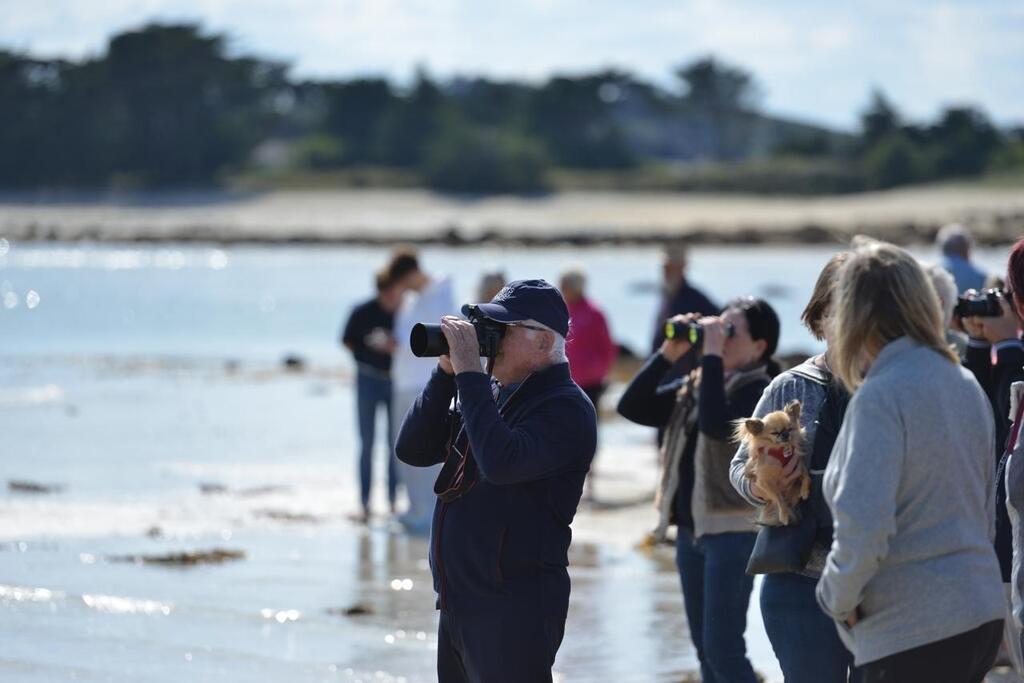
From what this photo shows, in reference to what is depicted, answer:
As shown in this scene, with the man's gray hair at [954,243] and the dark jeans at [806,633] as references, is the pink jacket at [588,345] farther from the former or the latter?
the dark jeans at [806,633]

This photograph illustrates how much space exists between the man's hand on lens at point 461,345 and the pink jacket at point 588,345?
299 inches

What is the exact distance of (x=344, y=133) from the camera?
5069 inches

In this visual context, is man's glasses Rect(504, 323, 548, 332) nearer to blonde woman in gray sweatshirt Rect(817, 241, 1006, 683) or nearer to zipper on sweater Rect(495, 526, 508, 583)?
zipper on sweater Rect(495, 526, 508, 583)

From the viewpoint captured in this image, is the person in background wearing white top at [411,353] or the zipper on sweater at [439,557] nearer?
the zipper on sweater at [439,557]

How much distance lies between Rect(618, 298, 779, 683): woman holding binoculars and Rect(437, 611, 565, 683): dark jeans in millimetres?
1259

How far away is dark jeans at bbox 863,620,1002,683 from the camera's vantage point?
12.4 feet

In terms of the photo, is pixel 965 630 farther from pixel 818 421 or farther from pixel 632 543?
pixel 632 543

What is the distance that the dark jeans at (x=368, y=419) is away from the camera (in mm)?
11531

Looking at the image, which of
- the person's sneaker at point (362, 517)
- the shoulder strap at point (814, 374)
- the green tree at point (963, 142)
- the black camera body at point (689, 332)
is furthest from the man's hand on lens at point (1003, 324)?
the green tree at point (963, 142)

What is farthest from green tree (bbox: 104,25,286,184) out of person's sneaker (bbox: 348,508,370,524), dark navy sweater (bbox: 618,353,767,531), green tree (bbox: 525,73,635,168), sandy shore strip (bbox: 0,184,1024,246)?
dark navy sweater (bbox: 618,353,767,531)

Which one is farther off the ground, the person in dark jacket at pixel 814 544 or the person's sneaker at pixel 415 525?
the person in dark jacket at pixel 814 544

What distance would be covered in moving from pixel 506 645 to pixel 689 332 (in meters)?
1.61

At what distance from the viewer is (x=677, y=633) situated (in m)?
8.21

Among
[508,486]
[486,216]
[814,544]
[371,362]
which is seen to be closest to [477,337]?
[508,486]
